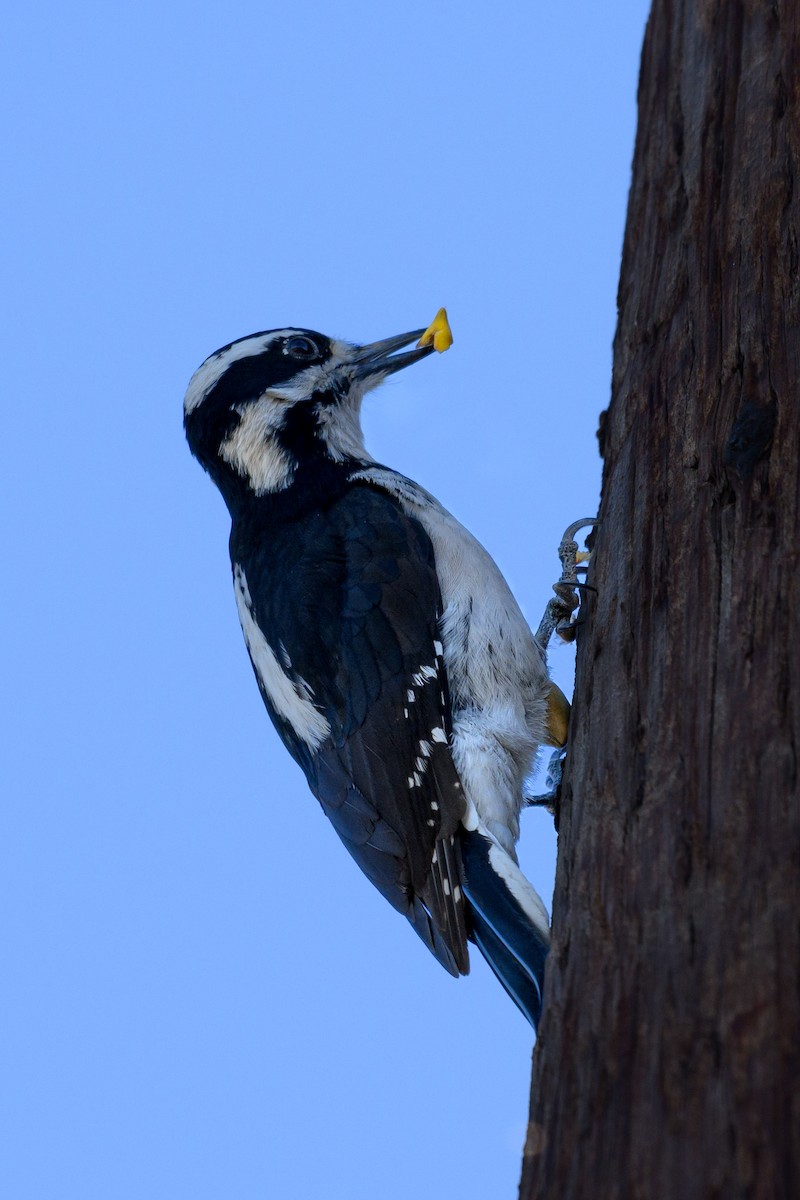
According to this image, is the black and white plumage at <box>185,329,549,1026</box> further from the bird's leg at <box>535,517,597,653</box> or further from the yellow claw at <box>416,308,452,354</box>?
the yellow claw at <box>416,308,452,354</box>

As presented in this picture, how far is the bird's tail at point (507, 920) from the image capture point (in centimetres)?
262

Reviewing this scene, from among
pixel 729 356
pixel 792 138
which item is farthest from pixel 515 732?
pixel 792 138

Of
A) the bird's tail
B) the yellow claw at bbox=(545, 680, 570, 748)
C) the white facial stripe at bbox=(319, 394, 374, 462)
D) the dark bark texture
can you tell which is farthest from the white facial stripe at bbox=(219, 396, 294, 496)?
the dark bark texture

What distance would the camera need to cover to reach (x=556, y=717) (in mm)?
3381

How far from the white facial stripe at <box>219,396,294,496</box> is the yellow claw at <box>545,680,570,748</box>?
3.31 feet

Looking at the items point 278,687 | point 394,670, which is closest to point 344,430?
point 278,687

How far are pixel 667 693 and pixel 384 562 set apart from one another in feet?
5.12

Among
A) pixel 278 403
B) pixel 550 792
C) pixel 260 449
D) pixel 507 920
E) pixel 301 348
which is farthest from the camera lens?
pixel 301 348

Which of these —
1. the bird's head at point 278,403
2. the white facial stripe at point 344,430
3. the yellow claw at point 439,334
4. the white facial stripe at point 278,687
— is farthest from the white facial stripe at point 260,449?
the yellow claw at point 439,334

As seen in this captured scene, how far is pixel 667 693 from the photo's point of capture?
6.49ft

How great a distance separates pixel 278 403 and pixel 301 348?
25cm

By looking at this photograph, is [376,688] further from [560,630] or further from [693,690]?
[693,690]

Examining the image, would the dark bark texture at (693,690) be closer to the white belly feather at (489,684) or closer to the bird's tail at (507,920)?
the bird's tail at (507,920)

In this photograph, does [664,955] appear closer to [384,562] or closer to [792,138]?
[792,138]
